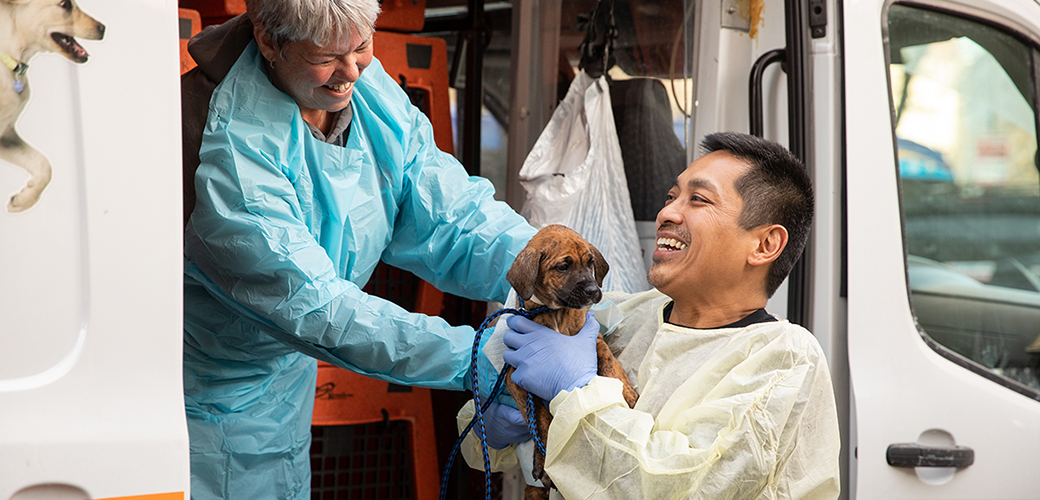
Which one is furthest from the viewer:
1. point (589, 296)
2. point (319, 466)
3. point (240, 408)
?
point (319, 466)

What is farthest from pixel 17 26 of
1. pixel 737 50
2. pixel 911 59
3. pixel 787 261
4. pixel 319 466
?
pixel 319 466

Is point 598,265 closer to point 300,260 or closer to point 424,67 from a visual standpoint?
point 300,260

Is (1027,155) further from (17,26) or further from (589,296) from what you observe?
(17,26)

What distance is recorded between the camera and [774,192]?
1688mm

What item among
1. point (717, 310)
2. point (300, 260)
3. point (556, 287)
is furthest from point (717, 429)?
point (300, 260)

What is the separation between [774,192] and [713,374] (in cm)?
43

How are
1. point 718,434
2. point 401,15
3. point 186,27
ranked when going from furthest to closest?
point 401,15, point 186,27, point 718,434

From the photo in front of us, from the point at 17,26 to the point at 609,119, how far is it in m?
1.93

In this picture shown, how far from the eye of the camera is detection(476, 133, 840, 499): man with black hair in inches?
56.8

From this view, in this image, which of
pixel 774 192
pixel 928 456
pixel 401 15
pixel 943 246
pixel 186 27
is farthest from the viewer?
pixel 401 15

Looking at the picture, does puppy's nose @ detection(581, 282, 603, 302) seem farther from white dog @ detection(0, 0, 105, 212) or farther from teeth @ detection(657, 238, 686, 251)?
white dog @ detection(0, 0, 105, 212)

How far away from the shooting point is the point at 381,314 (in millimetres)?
1733

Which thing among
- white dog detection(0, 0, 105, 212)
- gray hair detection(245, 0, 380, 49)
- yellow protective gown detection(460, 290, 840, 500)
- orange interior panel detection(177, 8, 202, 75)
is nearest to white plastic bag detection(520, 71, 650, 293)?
yellow protective gown detection(460, 290, 840, 500)

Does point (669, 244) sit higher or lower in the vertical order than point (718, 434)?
higher
